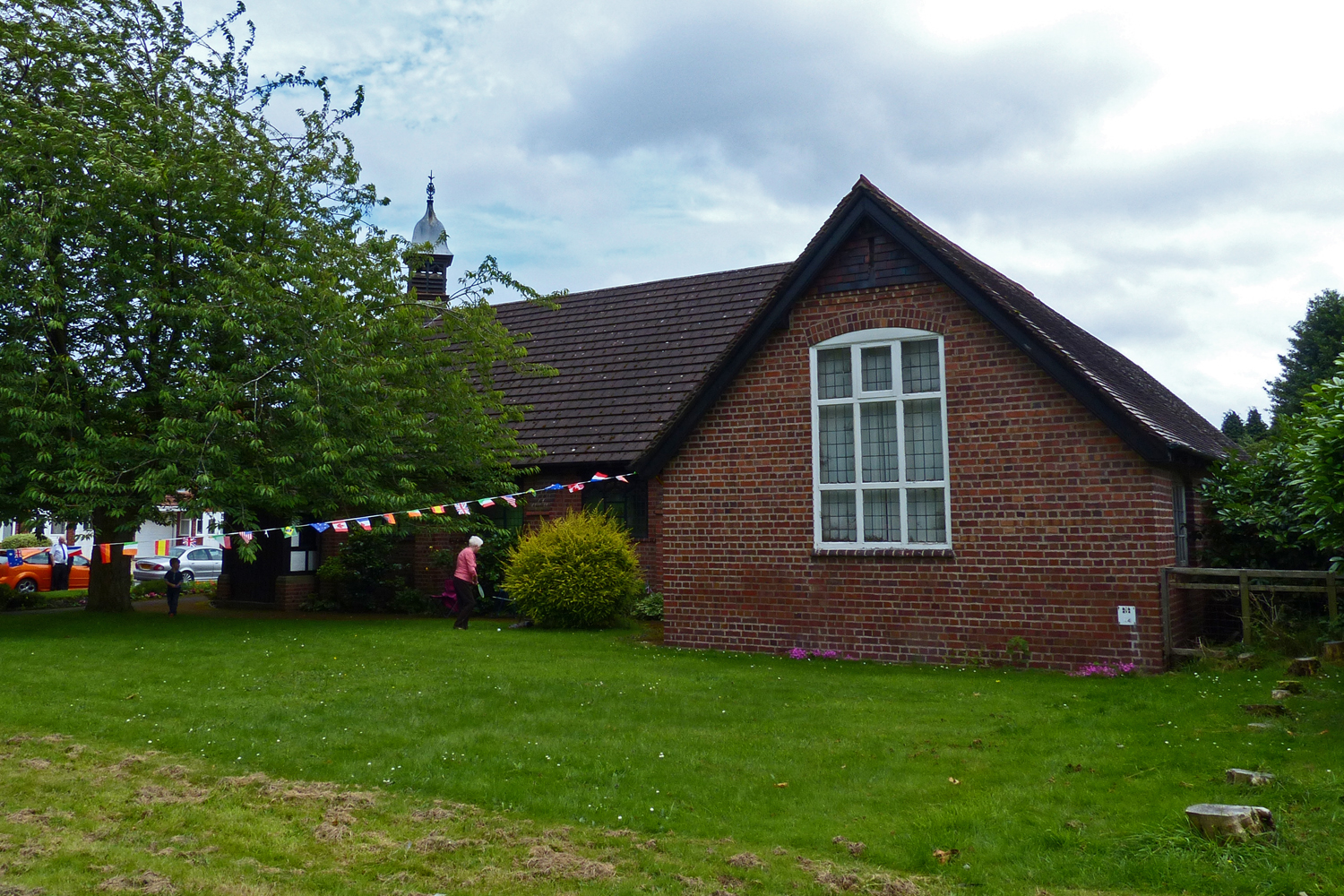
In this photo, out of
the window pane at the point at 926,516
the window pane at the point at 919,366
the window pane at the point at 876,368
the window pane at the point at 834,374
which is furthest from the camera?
the window pane at the point at 834,374

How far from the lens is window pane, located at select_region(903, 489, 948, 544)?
A: 12.9 m

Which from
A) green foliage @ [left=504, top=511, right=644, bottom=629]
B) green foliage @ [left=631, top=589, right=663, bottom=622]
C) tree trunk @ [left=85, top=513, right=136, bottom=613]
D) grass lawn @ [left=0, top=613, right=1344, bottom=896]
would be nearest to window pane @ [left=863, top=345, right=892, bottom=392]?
grass lawn @ [left=0, top=613, right=1344, bottom=896]

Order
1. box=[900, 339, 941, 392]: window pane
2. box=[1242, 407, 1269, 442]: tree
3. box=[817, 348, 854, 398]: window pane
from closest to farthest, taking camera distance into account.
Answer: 1. box=[900, 339, 941, 392]: window pane
2. box=[817, 348, 854, 398]: window pane
3. box=[1242, 407, 1269, 442]: tree

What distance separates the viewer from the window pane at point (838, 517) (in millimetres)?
13391

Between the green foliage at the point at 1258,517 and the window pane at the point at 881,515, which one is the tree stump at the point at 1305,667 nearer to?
the green foliage at the point at 1258,517

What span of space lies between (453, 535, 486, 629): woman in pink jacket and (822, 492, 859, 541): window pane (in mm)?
6330

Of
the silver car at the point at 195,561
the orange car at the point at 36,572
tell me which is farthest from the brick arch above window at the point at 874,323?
the silver car at the point at 195,561

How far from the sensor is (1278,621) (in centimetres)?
1191

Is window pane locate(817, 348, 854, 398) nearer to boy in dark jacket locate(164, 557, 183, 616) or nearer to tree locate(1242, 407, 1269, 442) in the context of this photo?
boy in dark jacket locate(164, 557, 183, 616)

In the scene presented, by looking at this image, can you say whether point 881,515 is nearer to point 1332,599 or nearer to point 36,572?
point 1332,599

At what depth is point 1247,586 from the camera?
1172 centimetres

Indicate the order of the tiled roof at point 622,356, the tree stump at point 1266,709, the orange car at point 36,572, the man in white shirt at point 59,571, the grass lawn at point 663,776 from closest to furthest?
the grass lawn at point 663,776 < the tree stump at point 1266,709 < the tiled roof at point 622,356 < the orange car at point 36,572 < the man in white shirt at point 59,571

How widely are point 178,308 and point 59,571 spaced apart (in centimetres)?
1802

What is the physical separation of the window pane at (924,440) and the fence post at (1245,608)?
3612mm
